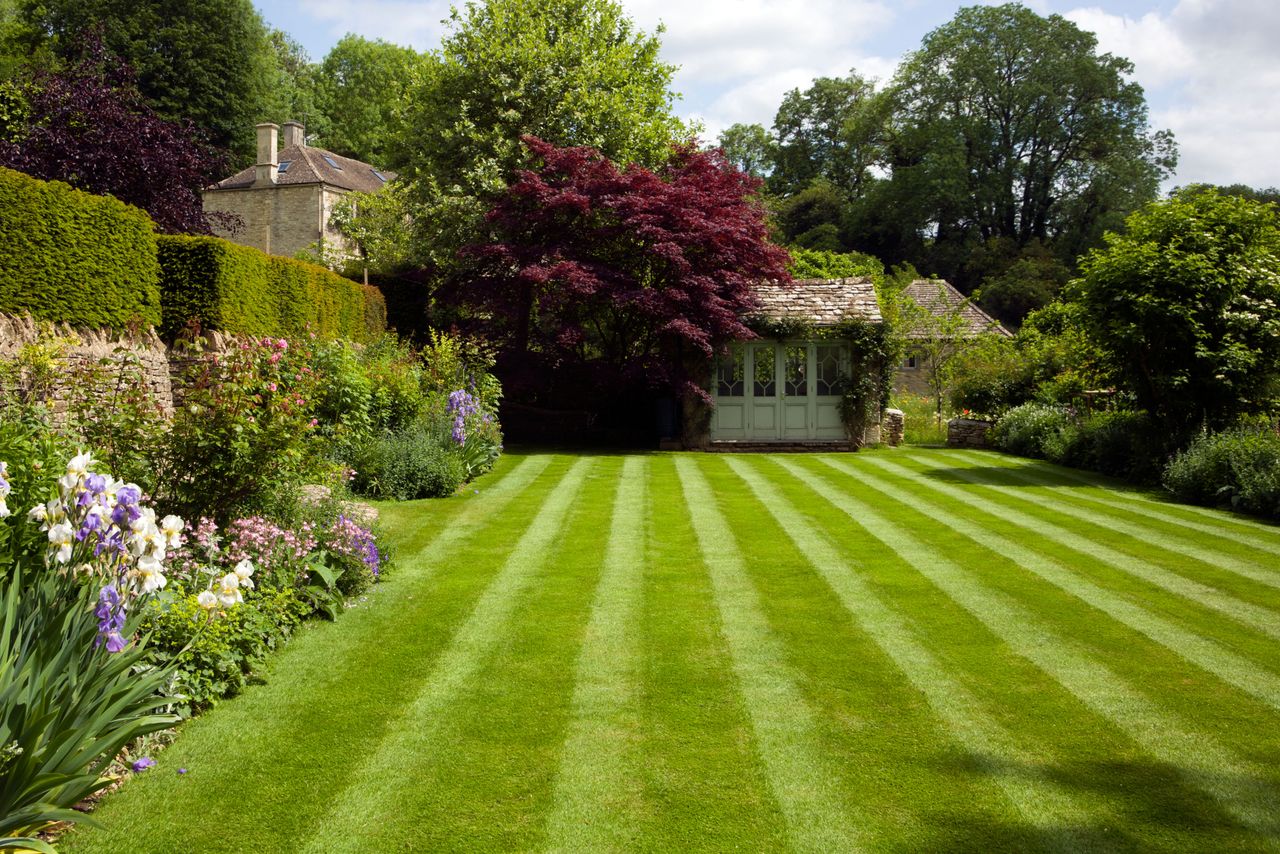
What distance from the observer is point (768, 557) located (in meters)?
7.59

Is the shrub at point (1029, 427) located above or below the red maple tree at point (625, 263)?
below

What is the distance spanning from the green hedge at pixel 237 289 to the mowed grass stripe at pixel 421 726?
470 cm

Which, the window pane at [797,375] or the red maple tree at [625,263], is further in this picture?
the window pane at [797,375]

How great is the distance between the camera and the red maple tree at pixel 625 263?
53.3ft

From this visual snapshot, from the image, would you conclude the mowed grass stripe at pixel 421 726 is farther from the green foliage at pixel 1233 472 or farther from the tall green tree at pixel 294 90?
the tall green tree at pixel 294 90

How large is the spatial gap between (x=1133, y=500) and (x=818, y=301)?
340 inches

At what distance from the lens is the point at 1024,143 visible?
47.3 meters

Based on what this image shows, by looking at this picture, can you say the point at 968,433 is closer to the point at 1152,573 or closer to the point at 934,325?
the point at 934,325

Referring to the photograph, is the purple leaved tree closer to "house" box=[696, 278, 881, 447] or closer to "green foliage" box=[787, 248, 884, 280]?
"house" box=[696, 278, 881, 447]

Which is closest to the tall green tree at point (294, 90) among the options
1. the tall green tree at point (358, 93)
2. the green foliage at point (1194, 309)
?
the tall green tree at point (358, 93)

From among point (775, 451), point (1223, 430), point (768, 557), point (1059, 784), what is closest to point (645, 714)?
point (1059, 784)

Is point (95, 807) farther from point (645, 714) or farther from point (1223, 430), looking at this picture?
point (1223, 430)

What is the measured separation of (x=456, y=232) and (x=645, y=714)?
1640 cm

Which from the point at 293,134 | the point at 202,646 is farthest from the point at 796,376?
the point at 293,134
